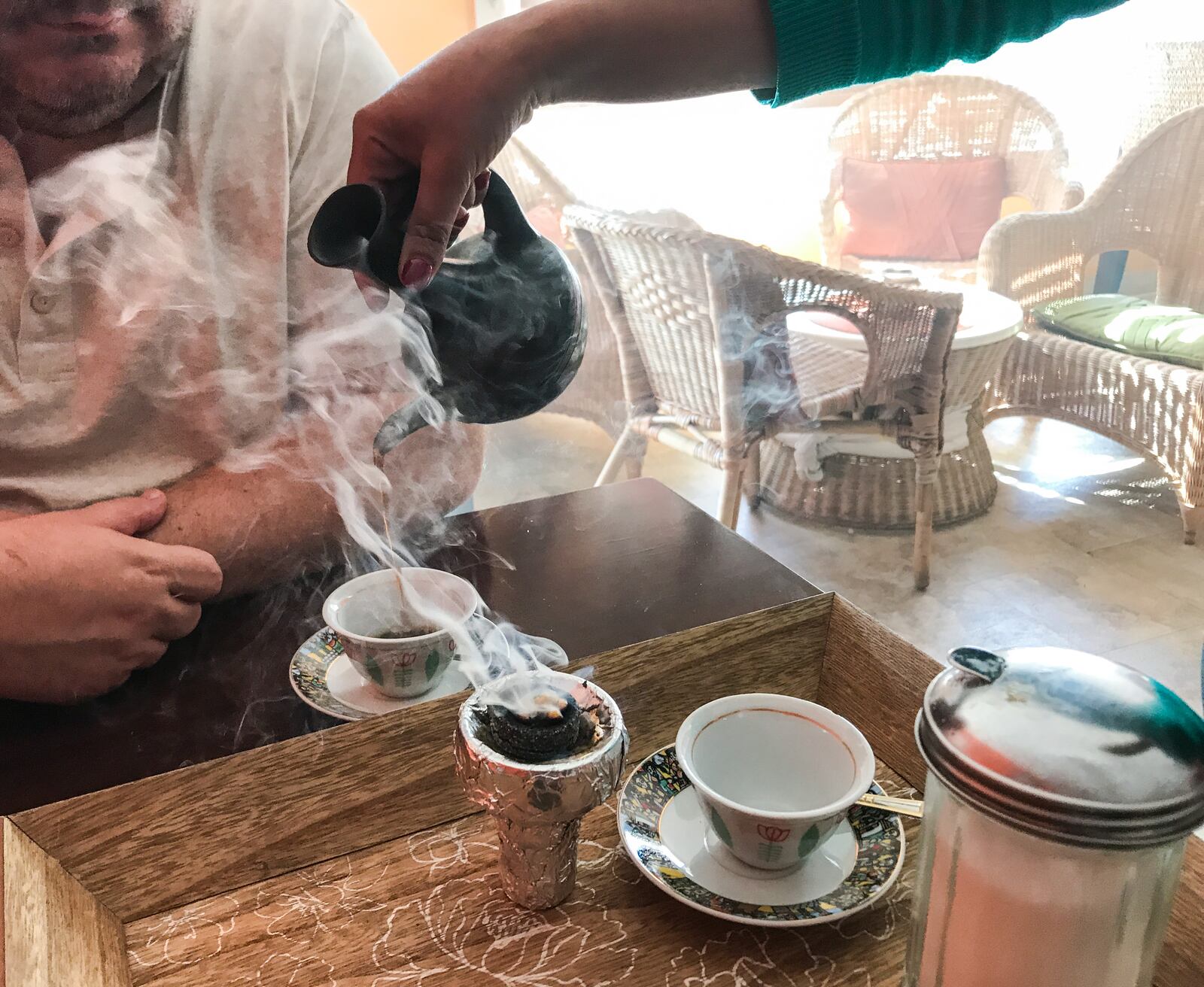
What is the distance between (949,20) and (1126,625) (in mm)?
→ 1945

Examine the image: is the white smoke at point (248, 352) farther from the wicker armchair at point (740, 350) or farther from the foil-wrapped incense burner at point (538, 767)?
the wicker armchair at point (740, 350)

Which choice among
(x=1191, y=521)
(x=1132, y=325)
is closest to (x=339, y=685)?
(x=1191, y=521)

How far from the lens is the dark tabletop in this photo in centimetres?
73

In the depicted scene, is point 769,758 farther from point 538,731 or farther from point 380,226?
point 380,226

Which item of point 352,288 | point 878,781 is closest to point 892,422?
point 352,288

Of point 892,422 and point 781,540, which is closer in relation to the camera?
point 892,422

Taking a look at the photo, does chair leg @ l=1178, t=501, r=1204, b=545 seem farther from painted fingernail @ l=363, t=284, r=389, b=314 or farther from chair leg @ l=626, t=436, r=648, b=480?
painted fingernail @ l=363, t=284, r=389, b=314

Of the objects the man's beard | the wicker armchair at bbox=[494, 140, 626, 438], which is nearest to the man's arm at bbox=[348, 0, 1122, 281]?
the man's beard

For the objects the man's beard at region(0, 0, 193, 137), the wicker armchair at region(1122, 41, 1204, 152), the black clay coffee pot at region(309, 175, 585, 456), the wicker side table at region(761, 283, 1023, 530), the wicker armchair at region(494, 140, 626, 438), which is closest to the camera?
the black clay coffee pot at region(309, 175, 585, 456)

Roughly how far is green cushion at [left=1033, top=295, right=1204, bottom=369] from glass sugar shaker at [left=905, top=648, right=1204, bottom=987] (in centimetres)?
283

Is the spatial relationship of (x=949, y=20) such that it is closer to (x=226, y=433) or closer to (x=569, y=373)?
(x=569, y=373)

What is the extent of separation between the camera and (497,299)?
0.70 metres

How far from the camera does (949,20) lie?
70 cm

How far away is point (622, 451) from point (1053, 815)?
85.6 inches
